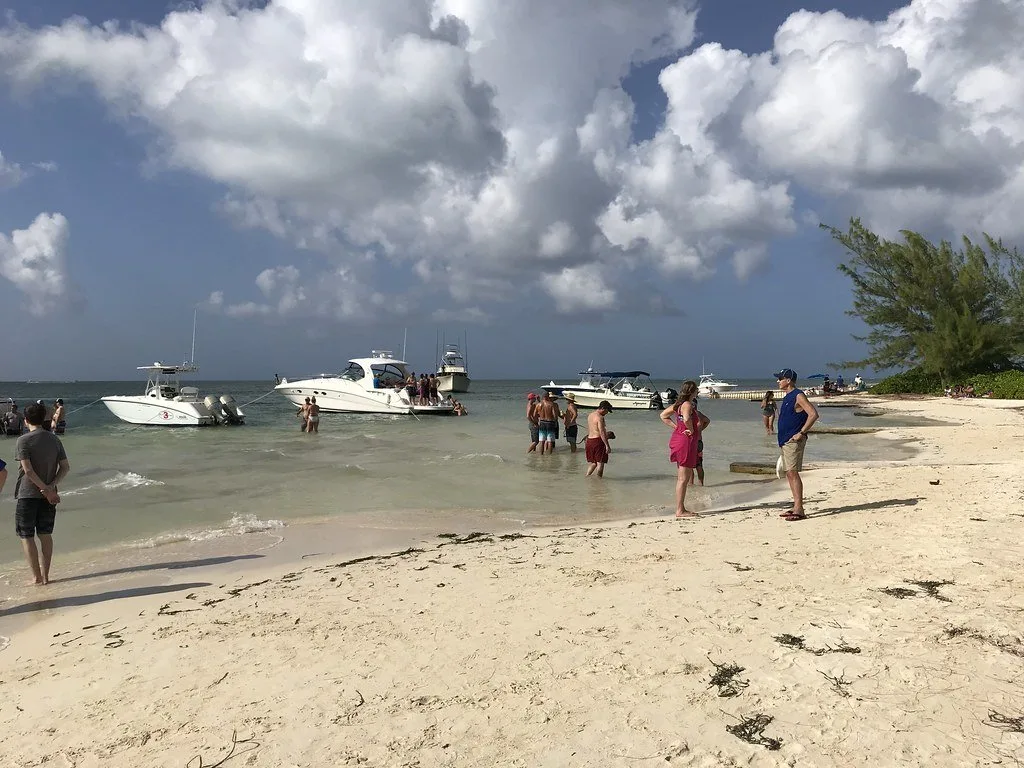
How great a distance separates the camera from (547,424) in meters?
16.5

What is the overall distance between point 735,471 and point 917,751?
437 inches

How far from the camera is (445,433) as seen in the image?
24328 millimetres

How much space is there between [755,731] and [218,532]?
7692mm

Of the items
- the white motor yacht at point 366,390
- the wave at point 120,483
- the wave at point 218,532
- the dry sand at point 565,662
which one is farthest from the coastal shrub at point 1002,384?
the wave at point 120,483

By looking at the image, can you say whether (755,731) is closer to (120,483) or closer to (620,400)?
→ (120,483)

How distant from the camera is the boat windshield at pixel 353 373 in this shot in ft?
111

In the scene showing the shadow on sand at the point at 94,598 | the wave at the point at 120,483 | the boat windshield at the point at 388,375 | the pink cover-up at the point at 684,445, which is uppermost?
the boat windshield at the point at 388,375

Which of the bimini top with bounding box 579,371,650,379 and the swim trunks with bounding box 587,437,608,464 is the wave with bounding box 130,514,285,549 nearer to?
the swim trunks with bounding box 587,437,608,464

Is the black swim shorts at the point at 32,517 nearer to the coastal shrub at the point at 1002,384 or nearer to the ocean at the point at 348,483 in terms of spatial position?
the ocean at the point at 348,483

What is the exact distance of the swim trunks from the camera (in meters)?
12.6

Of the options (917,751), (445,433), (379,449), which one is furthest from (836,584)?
(445,433)

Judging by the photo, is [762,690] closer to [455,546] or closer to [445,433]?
[455,546]

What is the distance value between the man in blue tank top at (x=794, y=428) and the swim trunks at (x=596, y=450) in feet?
17.7

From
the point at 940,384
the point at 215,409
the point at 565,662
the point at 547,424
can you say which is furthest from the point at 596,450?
the point at 940,384
